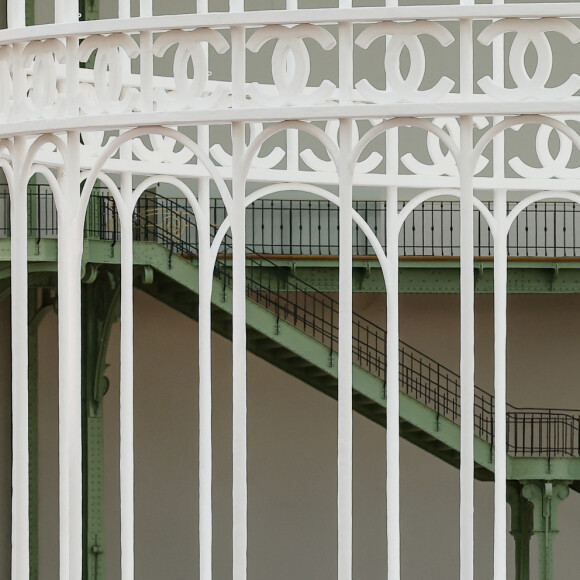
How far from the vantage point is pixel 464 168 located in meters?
3.74

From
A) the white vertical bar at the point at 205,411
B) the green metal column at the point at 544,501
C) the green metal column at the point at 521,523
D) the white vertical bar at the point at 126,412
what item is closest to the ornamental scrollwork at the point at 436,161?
the white vertical bar at the point at 205,411

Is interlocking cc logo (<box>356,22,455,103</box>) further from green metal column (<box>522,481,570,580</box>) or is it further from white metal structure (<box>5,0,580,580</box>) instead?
green metal column (<box>522,481,570,580</box>)

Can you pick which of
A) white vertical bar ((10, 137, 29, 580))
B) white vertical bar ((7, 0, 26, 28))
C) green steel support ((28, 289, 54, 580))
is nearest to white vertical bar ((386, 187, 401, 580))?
white vertical bar ((10, 137, 29, 580))

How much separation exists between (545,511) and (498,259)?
30.0ft

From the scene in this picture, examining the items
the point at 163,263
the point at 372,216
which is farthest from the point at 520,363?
the point at 163,263

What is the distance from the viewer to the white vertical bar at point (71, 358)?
4145 mm

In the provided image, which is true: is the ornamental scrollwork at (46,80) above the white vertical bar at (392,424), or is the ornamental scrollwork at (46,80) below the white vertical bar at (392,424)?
above

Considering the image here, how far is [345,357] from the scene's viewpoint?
3.83m

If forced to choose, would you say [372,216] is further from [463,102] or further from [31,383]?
[463,102]

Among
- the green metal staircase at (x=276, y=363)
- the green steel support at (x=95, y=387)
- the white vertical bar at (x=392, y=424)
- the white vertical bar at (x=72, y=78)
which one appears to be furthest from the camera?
the green steel support at (x=95, y=387)

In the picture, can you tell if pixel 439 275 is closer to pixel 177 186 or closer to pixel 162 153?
pixel 162 153

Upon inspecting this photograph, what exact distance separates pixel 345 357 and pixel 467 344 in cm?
38

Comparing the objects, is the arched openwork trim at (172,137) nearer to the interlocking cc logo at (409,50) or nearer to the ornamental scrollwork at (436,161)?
the interlocking cc logo at (409,50)

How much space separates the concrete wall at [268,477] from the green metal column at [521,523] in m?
2.51
